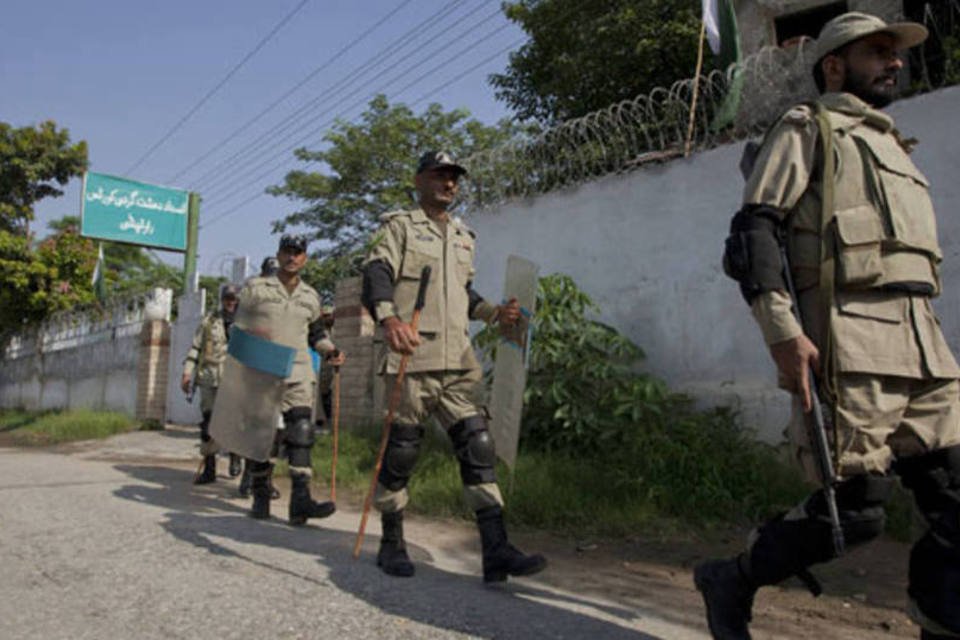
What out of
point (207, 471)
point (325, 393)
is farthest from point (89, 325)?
point (207, 471)

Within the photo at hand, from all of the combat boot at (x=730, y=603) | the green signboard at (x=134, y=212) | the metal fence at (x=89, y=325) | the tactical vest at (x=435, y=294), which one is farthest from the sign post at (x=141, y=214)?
the combat boot at (x=730, y=603)

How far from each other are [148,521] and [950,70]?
210 inches

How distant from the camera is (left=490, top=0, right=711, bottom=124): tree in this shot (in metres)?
13.3

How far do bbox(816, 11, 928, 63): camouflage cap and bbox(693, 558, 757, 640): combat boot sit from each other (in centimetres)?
154

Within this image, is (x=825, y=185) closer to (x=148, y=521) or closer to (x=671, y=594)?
(x=671, y=594)

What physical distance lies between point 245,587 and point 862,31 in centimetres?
287

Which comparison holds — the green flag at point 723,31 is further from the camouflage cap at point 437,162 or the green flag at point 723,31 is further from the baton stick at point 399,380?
the baton stick at point 399,380

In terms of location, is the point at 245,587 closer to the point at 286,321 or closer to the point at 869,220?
the point at 286,321

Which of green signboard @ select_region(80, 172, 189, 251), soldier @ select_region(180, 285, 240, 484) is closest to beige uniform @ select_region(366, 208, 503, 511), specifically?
soldier @ select_region(180, 285, 240, 484)

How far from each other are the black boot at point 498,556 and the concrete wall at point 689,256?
2570 millimetres

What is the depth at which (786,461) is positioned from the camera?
4.84 metres

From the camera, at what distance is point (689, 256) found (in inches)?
225

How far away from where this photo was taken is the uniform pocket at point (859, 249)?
2146 millimetres

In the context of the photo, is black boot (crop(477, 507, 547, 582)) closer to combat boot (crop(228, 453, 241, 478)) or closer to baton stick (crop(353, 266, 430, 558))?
baton stick (crop(353, 266, 430, 558))
